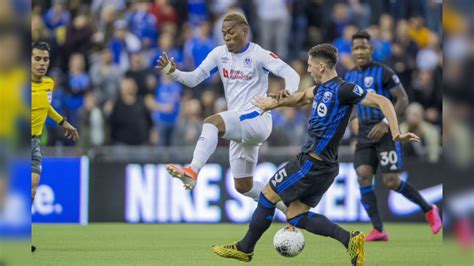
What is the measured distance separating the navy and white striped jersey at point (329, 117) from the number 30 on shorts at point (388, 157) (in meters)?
3.59

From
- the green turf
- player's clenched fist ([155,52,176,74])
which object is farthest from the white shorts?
the green turf

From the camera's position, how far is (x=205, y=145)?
27.5 feet

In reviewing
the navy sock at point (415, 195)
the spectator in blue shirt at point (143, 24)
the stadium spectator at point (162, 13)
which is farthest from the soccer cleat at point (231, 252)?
the stadium spectator at point (162, 13)

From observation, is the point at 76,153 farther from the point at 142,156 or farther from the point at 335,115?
the point at 335,115

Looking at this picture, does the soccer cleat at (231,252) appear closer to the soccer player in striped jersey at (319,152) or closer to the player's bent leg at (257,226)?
the player's bent leg at (257,226)

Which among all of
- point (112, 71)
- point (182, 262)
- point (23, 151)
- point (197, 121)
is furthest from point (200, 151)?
point (112, 71)

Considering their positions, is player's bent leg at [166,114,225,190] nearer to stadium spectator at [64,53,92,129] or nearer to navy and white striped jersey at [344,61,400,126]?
navy and white striped jersey at [344,61,400,126]

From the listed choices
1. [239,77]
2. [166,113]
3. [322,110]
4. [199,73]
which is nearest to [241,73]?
[239,77]

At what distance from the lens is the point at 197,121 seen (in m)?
16.0

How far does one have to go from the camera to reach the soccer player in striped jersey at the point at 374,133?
10.7 metres

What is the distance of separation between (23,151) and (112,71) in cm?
1438

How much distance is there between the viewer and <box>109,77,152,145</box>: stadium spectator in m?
15.9

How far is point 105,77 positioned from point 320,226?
10.4 metres

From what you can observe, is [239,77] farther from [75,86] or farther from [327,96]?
[75,86]
